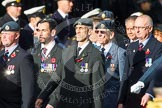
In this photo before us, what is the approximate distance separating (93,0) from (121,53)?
371 centimetres

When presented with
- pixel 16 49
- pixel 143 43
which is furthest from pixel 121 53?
pixel 16 49

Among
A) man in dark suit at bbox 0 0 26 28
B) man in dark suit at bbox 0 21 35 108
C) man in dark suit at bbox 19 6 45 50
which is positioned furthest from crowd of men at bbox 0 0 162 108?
man in dark suit at bbox 0 0 26 28

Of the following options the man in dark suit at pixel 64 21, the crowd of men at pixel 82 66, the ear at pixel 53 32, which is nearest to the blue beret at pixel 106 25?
the crowd of men at pixel 82 66

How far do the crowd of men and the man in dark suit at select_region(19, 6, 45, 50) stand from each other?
0.61ft

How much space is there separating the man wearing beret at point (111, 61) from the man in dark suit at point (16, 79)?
149cm

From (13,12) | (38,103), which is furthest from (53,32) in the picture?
(13,12)

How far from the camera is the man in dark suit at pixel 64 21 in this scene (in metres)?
11.4

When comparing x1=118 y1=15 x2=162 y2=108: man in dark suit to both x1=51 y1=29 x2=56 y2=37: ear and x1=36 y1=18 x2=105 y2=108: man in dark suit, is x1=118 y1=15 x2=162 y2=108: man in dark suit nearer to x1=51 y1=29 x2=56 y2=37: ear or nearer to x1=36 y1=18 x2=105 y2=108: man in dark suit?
x1=36 y1=18 x2=105 y2=108: man in dark suit

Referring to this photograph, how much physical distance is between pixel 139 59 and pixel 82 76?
1070 millimetres

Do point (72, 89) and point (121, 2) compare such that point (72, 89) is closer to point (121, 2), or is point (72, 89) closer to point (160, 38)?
point (160, 38)

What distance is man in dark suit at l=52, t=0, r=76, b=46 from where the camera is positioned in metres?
11.4

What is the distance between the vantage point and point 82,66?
9070 mm

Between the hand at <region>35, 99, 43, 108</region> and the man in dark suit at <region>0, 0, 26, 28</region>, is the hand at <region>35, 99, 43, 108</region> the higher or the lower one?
the lower one

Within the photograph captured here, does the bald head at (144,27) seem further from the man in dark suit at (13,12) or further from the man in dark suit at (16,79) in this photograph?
the man in dark suit at (13,12)
